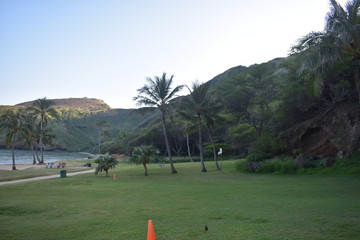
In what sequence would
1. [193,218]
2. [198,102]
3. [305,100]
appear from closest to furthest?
[193,218], [305,100], [198,102]

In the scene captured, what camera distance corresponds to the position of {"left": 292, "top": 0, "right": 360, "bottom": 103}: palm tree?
43.2 ft

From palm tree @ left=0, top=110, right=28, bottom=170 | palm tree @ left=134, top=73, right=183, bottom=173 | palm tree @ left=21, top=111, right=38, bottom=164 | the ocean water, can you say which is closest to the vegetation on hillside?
palm tree @ left=134, top=73, right=183, bottom=173

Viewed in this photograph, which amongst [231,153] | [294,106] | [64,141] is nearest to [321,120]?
[294,106]

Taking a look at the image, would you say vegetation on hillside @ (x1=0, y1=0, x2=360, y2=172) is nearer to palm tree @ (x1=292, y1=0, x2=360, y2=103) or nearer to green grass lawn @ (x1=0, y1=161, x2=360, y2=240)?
palm tree @ (x1=292, y1=0, x2=360, y2=103)

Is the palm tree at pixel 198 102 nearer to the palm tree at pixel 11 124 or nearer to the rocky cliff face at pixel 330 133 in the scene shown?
the rocky cliff face at pixel 330 133

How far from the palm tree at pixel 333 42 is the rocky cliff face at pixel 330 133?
759cm

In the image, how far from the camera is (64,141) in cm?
16675

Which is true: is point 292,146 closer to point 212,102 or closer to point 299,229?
point 212,102

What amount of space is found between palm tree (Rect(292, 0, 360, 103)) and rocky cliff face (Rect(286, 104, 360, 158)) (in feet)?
24.9

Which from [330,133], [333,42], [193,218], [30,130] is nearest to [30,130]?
[30,130]

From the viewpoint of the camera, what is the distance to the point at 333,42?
14.5 m

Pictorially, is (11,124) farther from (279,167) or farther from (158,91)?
(279,167)

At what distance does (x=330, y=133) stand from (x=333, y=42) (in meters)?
10.7

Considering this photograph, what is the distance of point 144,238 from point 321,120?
73.0 ft
